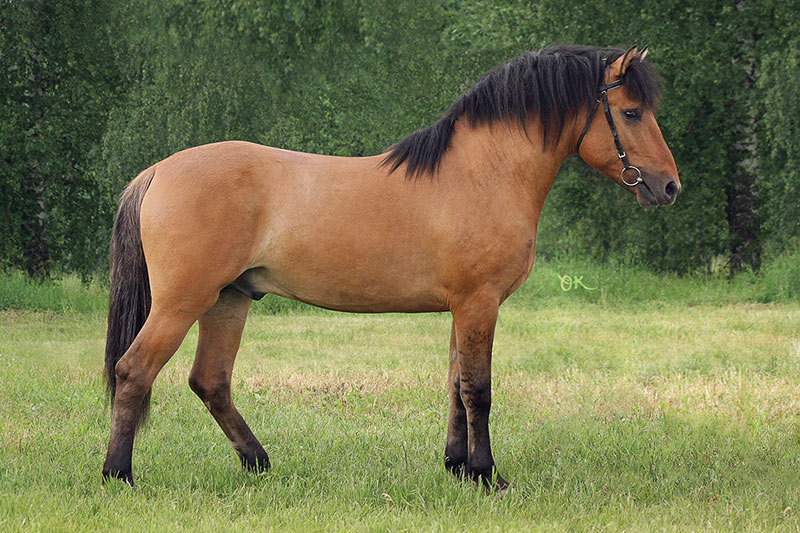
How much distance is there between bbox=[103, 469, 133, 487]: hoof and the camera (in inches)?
186

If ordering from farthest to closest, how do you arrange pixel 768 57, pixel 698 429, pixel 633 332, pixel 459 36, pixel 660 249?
1. pixel 459 36
2. pixel 660 249
3. pixel 768 57
4. pixel 633 332
5. pixel 698 429

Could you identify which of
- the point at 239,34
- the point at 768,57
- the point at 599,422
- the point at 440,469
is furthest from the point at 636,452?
the point at 239,34

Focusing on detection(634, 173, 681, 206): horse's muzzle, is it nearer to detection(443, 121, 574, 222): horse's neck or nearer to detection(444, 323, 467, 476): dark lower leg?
detection(443, 121, 574, 222): horse's neck

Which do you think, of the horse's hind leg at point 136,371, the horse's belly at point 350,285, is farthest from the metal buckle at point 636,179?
the horse's hind leg at point 136,371

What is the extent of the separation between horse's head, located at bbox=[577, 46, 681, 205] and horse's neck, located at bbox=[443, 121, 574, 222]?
27 cm

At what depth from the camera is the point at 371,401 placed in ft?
24.3

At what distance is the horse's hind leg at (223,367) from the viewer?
17.0ft

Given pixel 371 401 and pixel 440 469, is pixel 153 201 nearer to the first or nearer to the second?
pixel 440 469

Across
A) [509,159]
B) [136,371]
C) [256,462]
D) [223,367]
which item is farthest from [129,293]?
[509,159]

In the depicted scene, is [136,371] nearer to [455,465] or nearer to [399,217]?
[399,217]

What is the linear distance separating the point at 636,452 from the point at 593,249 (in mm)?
11006

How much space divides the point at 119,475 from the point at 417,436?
2.23 m

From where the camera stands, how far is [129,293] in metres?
4.98

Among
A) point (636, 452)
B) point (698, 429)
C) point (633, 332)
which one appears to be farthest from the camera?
point (633, 332)
